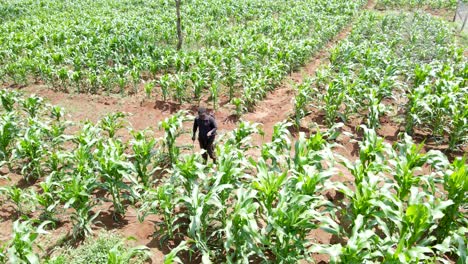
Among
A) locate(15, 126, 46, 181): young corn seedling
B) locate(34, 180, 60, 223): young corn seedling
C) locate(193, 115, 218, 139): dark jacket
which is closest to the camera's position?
locate(34, 180, 60, 223): young corn seedling

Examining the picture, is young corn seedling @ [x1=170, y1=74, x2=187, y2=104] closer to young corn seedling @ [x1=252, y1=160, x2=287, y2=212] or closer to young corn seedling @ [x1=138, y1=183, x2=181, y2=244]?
young corn seedling @ [x1=138, y1=183, x2=181, y2=244]

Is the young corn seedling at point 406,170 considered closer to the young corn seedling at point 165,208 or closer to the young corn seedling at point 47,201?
the young corn seedling at point 165,208

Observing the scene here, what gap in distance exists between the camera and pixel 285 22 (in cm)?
1559

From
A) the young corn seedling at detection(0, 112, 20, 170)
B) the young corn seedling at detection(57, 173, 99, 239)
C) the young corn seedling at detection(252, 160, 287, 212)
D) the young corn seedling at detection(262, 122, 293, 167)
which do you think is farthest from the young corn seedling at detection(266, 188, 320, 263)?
the young corn seedling at detection(0, 112, 20, 170)

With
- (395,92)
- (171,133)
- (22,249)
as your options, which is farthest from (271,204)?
(395,92)

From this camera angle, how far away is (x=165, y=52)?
11203 millimetres

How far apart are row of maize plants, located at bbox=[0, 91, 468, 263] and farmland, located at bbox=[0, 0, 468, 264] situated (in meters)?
0.03

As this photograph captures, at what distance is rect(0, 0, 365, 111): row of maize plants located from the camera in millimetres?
9875

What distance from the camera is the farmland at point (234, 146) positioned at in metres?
4.18

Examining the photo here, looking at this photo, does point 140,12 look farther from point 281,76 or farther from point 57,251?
point 57,251

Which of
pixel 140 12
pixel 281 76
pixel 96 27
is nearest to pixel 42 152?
pixel 281 76

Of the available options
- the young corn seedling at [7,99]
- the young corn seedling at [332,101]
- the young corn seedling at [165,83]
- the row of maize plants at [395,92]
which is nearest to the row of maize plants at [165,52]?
the young corn seedling at [165,83]

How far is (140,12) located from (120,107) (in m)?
11.1

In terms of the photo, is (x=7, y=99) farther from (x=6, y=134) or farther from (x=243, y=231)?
(x=243, y=231)
